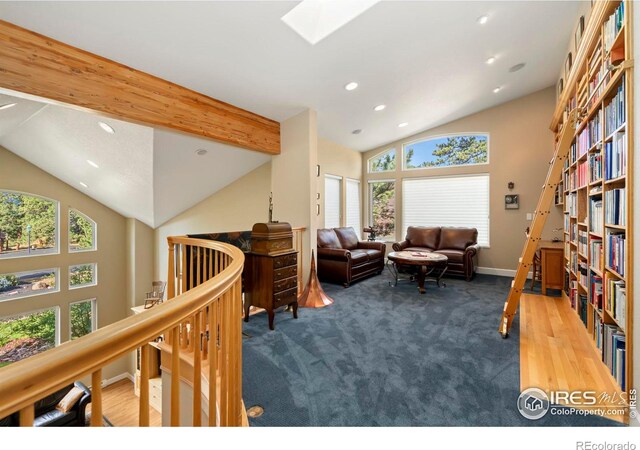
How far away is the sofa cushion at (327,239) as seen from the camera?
198 inches

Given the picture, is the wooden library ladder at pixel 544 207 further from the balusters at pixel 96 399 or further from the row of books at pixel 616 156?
the balusters at pixel 96 399

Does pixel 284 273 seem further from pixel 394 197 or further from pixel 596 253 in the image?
pixel 394 197

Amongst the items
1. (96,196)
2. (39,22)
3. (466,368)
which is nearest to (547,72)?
(466,368)

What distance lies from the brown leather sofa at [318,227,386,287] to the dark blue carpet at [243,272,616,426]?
95 centimetres

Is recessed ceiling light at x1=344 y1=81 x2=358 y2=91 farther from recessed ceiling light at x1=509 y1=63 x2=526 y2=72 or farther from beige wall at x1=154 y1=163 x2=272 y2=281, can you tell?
recessed ceiling light at x1=509 y1=63 x2=526 y2=72

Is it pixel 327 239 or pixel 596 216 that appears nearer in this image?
pixel 596 216

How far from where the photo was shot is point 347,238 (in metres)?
5.68

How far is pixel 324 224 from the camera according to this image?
5848 millimetres

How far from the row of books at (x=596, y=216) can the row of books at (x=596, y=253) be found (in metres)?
0.09

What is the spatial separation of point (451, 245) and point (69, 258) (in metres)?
8.21

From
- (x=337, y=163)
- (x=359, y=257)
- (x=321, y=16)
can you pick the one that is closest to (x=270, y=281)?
(x=359, y=257)

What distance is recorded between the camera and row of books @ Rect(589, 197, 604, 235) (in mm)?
2312

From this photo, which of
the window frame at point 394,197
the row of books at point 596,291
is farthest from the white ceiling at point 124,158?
the row of books at point 596,291

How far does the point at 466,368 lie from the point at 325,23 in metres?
3.30
